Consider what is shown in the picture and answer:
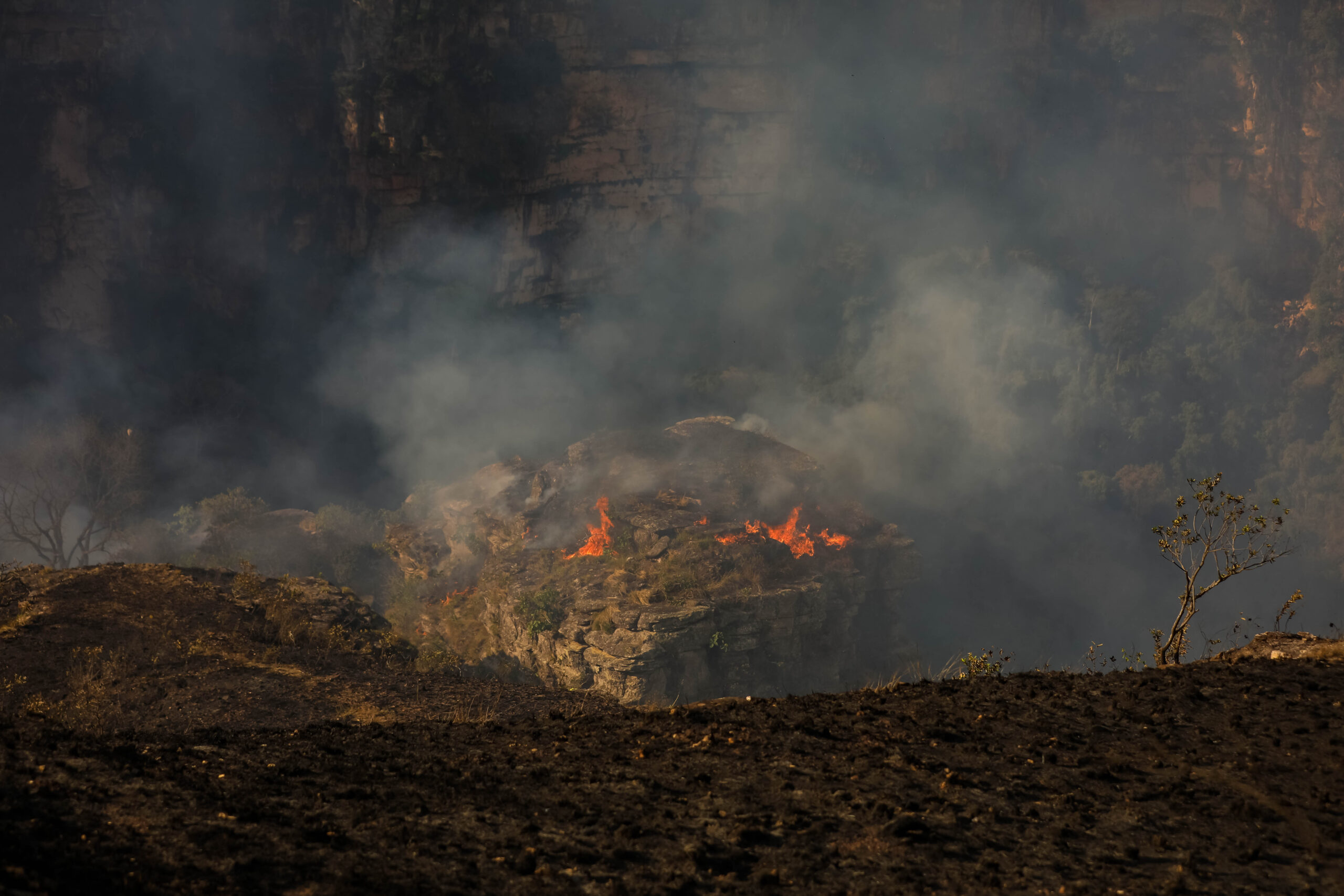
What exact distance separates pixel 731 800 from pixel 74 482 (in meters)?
33.9

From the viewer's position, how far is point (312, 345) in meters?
37.4

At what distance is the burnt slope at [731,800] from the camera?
4312mm

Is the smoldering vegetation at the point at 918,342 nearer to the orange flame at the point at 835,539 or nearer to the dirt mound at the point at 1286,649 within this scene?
the orange flame at the point at 835,539

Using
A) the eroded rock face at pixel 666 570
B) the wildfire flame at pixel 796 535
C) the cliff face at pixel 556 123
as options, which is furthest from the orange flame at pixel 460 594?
the cliff face at pixel 556 123

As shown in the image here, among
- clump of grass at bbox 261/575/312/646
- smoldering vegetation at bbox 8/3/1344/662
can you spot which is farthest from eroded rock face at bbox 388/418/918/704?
clump of grass at bbox 261/575/312/646

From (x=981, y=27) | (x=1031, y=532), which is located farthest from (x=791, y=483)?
(x=981, y=27)

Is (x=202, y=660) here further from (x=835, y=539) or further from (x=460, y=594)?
(x=835, y=539)

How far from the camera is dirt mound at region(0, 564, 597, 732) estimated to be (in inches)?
372

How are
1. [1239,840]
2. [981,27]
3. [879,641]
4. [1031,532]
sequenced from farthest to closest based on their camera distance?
1. [981,27]
2. [1031,532]
3. [879,641]
4. [1239,840]

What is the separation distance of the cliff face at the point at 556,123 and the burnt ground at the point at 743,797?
3318 centimetres

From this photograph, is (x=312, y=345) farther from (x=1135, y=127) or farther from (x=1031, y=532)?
(x=1135, y=127)

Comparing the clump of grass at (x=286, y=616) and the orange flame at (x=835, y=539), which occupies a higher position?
the orange flame at (x=835, y=539)

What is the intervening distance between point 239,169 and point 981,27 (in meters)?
34.5

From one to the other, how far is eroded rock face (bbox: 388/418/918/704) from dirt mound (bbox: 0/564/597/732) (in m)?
6.86
